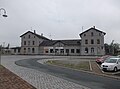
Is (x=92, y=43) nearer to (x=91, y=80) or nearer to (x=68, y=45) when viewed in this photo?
(x=68, y=45)

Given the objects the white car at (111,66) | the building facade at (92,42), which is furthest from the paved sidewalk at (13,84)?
the building facade at (92,42)

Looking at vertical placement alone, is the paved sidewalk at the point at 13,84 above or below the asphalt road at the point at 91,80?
above

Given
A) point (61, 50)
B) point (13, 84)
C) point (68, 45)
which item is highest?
point (68, 45)

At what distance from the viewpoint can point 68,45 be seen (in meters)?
81.3

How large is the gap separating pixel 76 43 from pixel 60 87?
230 feet

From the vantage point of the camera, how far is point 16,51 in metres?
93.1

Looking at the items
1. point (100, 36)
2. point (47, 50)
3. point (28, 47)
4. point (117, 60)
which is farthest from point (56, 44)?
point (117, 60)

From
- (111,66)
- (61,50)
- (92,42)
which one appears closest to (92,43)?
(92,42)

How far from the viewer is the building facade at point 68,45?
252 feet

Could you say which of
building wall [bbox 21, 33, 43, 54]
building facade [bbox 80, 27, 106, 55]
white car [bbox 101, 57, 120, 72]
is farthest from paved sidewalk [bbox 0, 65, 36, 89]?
building wall [bbox 21, 33, 43, 54]

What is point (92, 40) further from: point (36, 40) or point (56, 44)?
point (36, 40)

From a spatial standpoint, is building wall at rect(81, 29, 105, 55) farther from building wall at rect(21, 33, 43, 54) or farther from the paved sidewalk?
the paved sidewalk

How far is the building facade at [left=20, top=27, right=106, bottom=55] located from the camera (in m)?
76.7

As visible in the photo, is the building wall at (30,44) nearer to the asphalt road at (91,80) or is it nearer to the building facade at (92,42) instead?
the building facade at (92,42)
